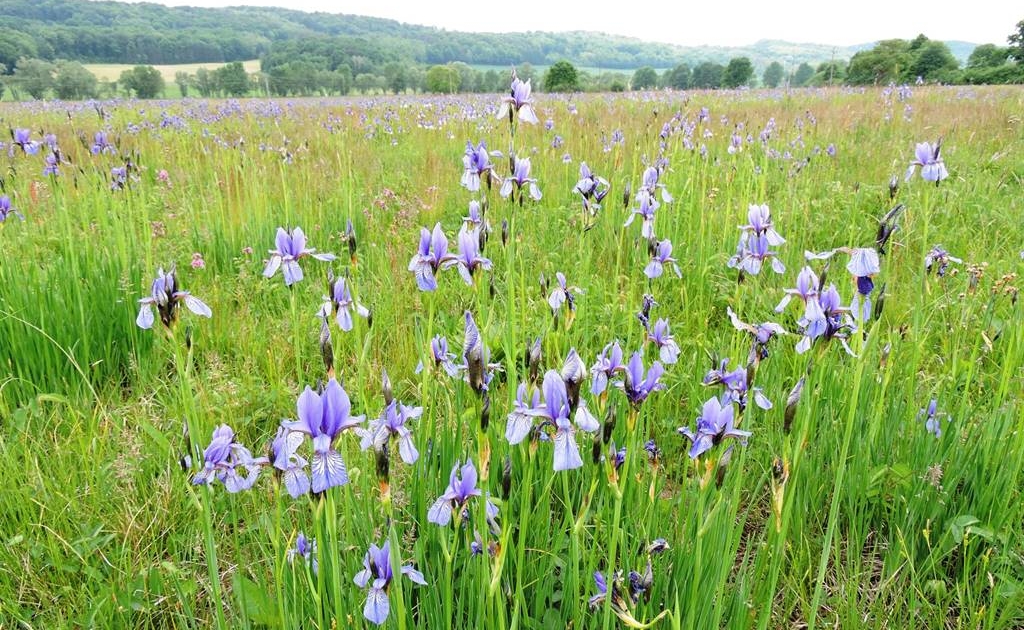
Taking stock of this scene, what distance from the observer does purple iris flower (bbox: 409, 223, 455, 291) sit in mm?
1605

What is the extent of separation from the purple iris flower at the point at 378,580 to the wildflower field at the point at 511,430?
0.01 m

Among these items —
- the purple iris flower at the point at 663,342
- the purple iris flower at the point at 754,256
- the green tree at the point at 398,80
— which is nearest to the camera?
the purple iris flower at the point at 663,342

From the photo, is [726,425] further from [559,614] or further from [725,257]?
[725,257]

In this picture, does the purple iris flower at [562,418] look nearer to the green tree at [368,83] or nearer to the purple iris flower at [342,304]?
the purple iris flower at [342,304]

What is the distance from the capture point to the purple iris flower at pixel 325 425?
108cm

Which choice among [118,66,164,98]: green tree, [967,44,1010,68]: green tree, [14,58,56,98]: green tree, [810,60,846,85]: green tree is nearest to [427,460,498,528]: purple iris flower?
[810,60,846,85]: green tree

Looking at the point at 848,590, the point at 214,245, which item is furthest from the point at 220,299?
the point at 848,590

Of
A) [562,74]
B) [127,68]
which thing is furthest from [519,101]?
[127,68]

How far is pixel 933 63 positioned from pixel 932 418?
46.8 meters

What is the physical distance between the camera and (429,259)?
1.64 m

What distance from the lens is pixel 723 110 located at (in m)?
11.5

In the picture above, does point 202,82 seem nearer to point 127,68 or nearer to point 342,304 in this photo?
point 342,304

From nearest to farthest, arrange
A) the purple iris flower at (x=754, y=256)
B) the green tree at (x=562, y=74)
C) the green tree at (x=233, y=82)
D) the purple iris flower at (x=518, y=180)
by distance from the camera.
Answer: the purple iris flower at (x=754, y=256)
the purple iris flower at (x=518, y=180)
the green tree at (x=233, y=82)
the green tree at (x=562, y=74)

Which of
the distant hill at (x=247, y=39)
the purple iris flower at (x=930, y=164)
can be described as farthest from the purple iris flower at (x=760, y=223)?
the distant hill at (x=247, y=39)
